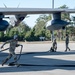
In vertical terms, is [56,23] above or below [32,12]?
below

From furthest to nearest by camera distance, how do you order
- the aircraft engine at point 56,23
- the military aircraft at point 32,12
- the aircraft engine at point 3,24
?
the aircraft engine at point 56,23 < the aircraft engine at point 3,24 < the military aircraft at point 32,12

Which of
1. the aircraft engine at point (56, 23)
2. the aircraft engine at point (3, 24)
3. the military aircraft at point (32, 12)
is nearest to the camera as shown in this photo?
the military aircraft at point (32, 12)

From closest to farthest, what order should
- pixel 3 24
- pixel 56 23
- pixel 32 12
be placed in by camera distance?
pixel 32 12
pixel 3 24
pixel 56 23

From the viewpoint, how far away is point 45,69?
16.3m

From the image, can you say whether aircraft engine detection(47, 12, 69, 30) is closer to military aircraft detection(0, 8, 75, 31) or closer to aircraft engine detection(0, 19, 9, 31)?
military aircraft detection(0, 8, 75, 31)

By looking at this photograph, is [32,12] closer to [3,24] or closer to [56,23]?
[3,24]

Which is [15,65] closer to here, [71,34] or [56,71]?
[56,71]

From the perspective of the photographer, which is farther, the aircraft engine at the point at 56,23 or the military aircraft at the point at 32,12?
the aircraft engine at the point at 56,23

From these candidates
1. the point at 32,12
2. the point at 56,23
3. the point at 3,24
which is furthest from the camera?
the point at 56,23

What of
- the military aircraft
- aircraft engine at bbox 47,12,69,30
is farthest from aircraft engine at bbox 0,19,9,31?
aircraft engine at bbox 47,12,69,30

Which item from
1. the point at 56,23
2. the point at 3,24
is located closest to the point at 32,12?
the point at 3,24

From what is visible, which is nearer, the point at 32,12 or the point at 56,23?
the point at 32,12

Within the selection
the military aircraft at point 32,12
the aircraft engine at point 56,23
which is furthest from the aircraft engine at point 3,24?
the aircraft engine at point 56,23

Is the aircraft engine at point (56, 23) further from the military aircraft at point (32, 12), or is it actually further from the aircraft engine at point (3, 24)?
the aircraft engine at point (3, 24)
